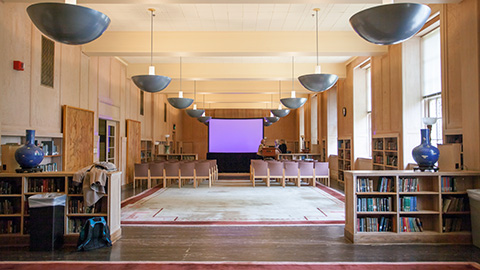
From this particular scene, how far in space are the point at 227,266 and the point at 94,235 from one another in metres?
1.98

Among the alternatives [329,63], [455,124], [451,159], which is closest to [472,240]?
[451,159]

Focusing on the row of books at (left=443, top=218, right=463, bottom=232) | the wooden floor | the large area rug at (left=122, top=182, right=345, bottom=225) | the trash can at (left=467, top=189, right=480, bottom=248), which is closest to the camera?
the wooden floor

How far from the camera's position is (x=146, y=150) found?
1395cm

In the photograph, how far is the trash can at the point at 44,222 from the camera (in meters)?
4.38

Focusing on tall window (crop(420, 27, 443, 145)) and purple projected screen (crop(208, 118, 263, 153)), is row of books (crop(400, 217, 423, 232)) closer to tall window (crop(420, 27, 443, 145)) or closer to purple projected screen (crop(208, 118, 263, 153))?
tall window (crop(420, 27, 443, 145))

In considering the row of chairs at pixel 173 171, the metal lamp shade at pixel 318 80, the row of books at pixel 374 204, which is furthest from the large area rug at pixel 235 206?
the metal lamp shade at pixel 318 80

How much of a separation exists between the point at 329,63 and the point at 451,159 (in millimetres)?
7306

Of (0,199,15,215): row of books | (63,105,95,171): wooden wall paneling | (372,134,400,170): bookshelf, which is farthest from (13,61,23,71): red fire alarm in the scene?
(372,134,400,170): bookshelf

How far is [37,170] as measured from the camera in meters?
4.94

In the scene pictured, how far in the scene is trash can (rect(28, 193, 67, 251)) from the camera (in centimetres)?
438

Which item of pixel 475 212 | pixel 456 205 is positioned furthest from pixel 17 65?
pixel 475 212

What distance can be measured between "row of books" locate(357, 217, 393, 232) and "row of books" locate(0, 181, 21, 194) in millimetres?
5091

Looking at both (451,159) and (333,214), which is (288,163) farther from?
(451,159)

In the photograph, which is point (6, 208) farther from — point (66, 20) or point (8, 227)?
point (66, 20)
